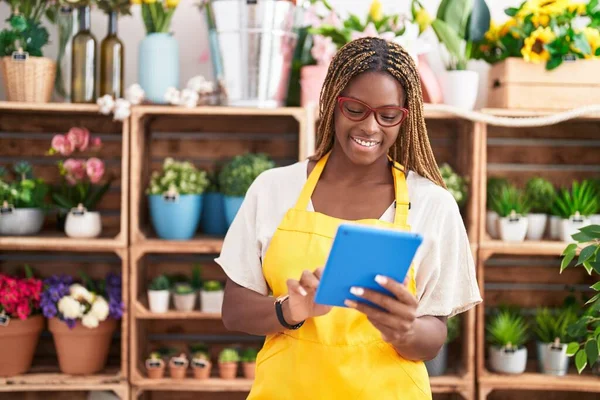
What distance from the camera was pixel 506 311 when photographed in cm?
272

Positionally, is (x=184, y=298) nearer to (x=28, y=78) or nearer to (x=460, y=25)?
(x=28, y=78)

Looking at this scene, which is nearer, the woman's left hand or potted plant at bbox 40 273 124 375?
the woman's left hand

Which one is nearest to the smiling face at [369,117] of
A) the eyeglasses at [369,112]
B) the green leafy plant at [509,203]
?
the eyeglasses at [369,112]

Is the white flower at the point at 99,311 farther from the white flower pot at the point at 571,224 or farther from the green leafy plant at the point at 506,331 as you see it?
the white flower pot at the point at 571,224

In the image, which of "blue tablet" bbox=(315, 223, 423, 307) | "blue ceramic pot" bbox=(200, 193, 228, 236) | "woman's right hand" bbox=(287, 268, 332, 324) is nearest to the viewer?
"blue tablet" bbox=(315, 223, 423, 307)

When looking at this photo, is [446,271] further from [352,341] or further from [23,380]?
[23,380]

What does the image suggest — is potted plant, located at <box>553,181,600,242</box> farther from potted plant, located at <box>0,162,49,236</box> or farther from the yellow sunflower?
potted plant, located at <box>0,162,49,236</box>

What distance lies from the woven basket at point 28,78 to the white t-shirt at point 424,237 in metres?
1.43

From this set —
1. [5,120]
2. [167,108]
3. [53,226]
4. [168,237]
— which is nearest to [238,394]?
[168,237]

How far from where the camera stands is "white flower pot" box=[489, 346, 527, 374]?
8.54 ft

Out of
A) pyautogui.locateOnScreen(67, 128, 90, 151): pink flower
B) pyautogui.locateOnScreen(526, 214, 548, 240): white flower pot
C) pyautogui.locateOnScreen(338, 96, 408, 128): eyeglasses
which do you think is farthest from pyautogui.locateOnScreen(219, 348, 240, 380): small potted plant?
pyautogui.locateOnScreen(338, 96, 408, 128): eyeglasses

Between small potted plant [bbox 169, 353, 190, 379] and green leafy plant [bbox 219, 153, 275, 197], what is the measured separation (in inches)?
24.3

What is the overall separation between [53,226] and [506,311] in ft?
5.86

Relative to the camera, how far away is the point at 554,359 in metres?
2.61
